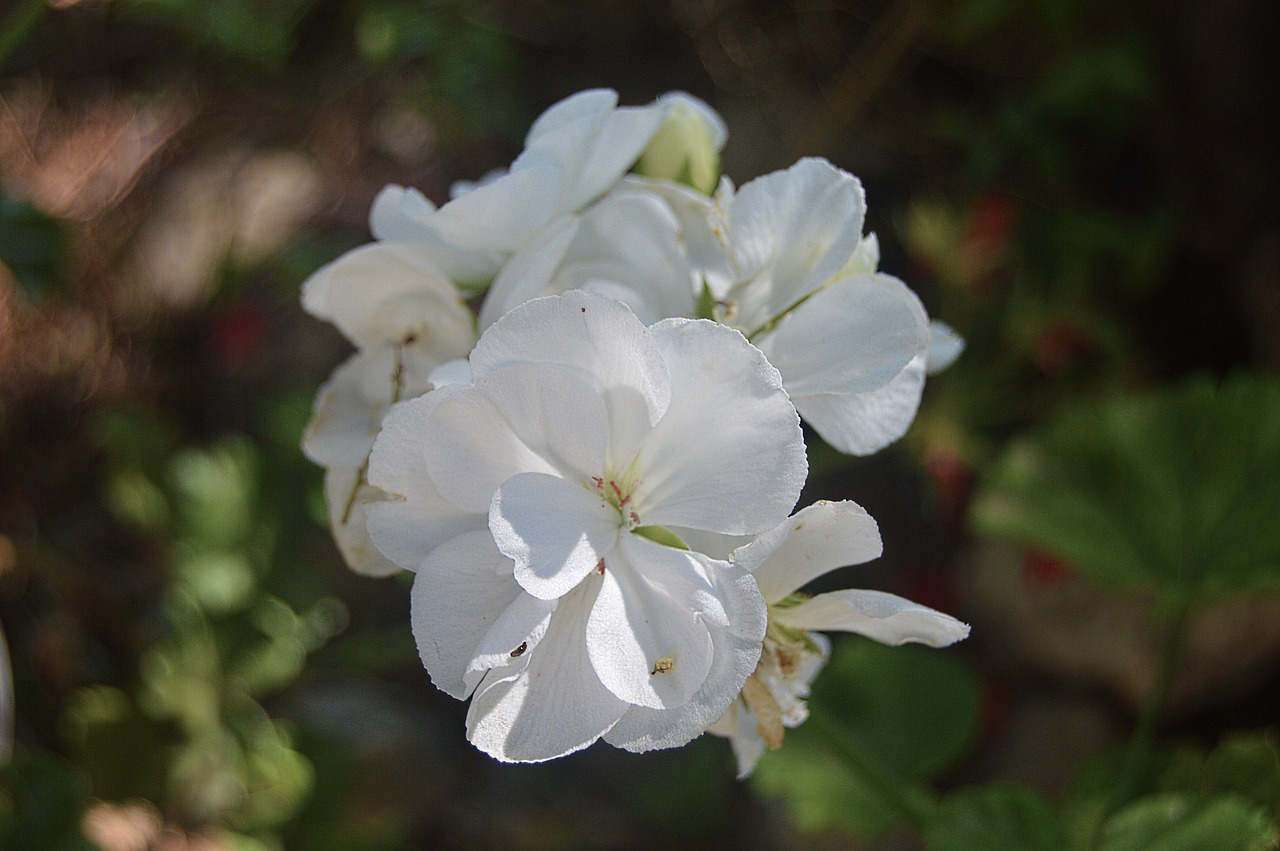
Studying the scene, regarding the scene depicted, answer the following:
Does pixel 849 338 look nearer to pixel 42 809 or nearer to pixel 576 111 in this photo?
pixel 576 111

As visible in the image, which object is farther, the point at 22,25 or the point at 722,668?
the point at 22,25

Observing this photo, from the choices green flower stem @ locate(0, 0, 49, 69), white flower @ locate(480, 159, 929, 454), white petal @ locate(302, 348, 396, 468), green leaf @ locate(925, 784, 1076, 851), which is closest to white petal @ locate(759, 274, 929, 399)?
white flower @ locate(480, 159, 929, 454)

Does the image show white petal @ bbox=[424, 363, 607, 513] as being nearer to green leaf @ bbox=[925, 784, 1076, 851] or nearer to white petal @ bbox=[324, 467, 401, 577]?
white petal @ bbox=[324, 467, 401, 577]

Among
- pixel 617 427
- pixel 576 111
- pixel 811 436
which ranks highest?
pixel 576 111

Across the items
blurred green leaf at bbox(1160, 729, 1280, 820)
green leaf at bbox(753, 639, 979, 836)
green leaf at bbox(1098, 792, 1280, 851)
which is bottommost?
green leaf at bbox(753, 639, 979, 836)

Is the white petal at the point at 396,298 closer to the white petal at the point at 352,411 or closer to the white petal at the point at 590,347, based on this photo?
the white petal at the point at 352,411

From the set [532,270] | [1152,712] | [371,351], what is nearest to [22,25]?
[371,351]

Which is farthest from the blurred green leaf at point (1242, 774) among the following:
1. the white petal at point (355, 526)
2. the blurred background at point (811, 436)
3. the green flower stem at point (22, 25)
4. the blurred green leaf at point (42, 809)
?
the green flower stem at point (22, 25)

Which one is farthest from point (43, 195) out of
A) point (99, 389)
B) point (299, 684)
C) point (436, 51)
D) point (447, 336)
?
point (447, 336)
